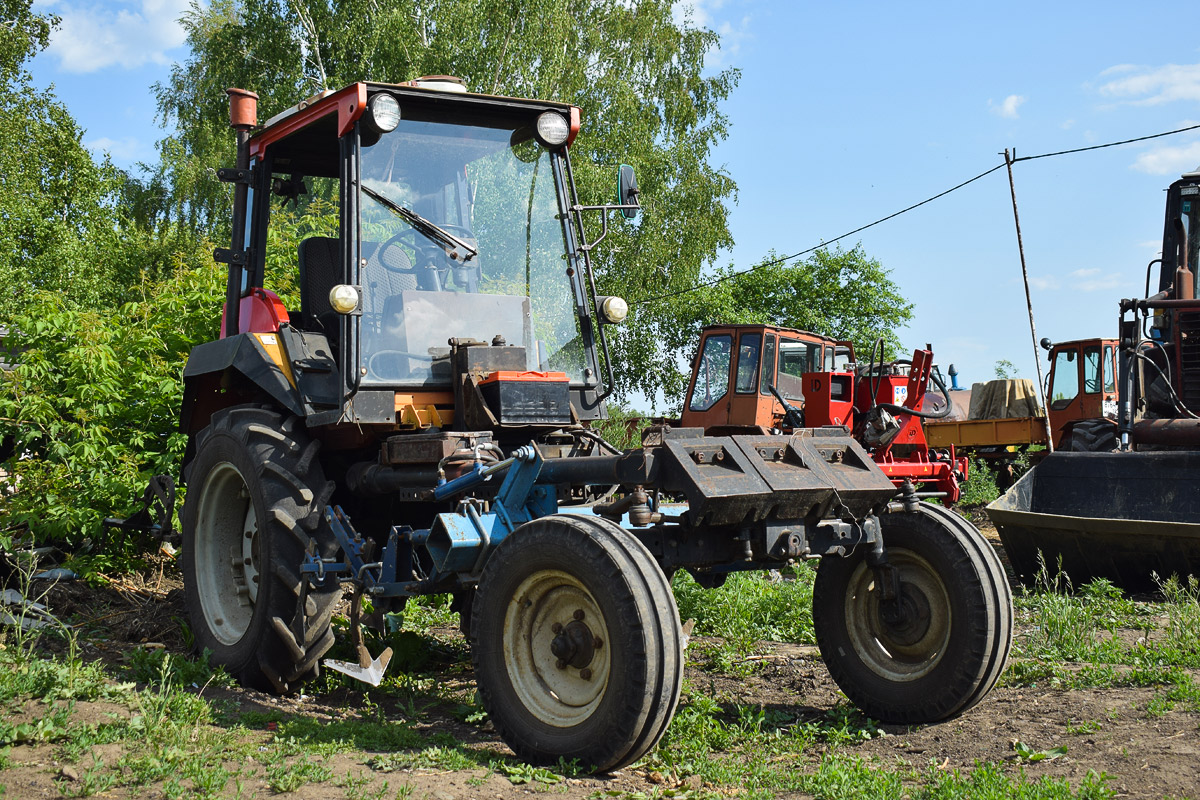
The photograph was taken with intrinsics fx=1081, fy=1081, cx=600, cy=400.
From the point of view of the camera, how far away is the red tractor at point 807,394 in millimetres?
14273

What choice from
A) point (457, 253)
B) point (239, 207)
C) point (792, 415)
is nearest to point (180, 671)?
point (457, 253)

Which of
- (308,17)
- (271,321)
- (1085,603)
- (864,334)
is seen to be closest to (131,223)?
(308,17)

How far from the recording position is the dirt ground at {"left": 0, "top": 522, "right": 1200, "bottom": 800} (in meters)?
3.72

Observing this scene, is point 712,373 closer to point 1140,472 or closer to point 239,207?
point 1140,472

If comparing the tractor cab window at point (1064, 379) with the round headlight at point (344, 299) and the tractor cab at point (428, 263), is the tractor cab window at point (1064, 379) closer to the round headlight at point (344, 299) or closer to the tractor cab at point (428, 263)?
the tractor cab at point (428, 263)

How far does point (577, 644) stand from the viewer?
402 centimetres

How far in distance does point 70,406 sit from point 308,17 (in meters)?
15.5

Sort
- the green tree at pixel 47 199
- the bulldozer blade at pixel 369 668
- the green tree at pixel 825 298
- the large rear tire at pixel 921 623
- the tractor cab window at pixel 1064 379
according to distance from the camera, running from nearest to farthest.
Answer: the large rear tire at pixel 921 623 → the bulldozer blade at pixel 369 668 → the tractor cab window at pixel 1064 379 → the green tree at pixel 47 199 → the green tree at pixel 825 298

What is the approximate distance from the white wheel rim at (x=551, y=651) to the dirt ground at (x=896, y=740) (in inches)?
11.8

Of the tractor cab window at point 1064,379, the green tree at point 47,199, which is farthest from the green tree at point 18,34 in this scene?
the tractor cab window at point 1064,379

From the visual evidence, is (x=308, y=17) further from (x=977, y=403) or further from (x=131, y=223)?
(x=977, y=403)

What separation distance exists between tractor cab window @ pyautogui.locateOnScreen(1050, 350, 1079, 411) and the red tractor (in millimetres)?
3066

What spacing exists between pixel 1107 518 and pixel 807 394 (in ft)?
21.5

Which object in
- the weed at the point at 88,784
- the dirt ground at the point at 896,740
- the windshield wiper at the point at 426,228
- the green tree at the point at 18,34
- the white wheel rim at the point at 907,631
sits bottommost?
the dirt ground at the point at 896,740
